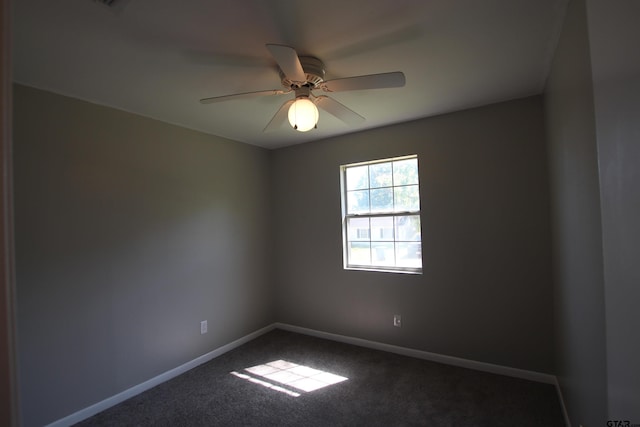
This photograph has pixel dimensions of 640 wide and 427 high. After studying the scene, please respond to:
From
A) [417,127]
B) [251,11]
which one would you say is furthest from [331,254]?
[251,11]

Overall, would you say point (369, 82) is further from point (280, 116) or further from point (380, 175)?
point (380, 175)

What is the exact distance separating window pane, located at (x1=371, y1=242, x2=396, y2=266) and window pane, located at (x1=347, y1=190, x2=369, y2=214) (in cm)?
43

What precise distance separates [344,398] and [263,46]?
8.71 ft

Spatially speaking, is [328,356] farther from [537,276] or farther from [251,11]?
[251,11]

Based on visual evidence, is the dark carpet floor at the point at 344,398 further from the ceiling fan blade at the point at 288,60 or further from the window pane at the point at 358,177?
the ceiling fan blade at the point at 288,60

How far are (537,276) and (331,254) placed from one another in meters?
2.06

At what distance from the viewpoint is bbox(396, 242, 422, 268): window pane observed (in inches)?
127

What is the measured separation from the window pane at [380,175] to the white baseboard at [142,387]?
2420mm

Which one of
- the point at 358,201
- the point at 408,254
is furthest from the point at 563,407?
the point at 358,201

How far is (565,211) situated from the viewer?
73.3 inches

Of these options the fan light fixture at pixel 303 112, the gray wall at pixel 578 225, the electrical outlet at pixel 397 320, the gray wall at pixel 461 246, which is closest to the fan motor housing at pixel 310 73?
the fan light fixture at pixel 303 112

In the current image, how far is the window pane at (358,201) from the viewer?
361 cm

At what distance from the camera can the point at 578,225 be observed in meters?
1.52

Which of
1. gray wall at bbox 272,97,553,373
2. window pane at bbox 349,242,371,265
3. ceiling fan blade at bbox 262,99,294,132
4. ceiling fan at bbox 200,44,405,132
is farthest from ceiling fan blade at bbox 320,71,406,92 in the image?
window pane at bbox 349,242,371,265
